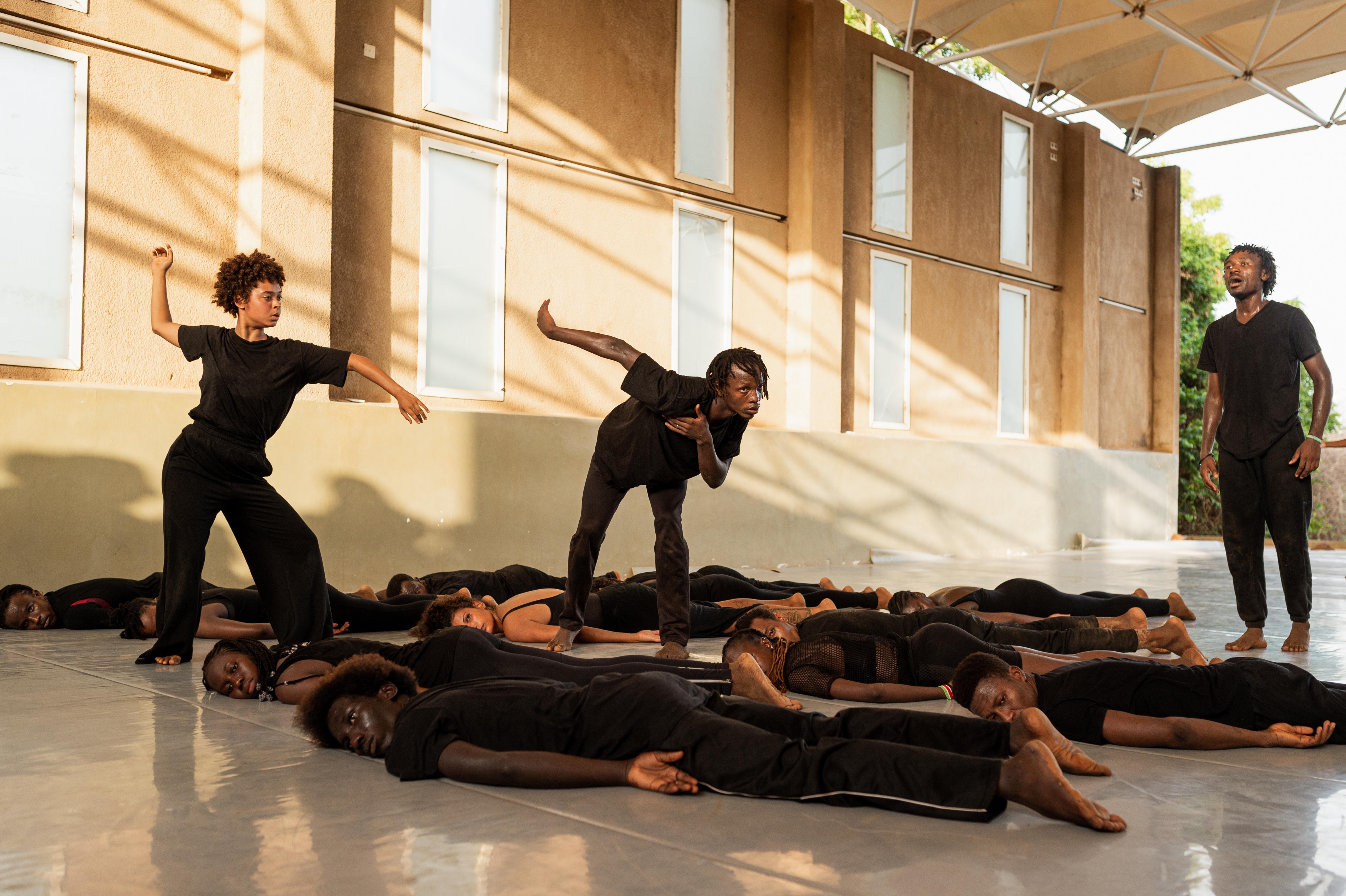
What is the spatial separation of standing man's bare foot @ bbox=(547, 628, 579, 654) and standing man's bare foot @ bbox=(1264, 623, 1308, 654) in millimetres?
3527

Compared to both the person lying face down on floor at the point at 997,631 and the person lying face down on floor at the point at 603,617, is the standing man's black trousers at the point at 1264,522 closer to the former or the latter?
the person lying face down on floor at the point at 997,631

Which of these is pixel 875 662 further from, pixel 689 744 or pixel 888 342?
pixel 888 342

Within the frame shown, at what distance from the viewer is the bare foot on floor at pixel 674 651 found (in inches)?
197

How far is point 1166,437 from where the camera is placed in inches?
729

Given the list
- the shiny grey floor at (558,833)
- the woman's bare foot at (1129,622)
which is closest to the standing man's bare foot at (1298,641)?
the woman's bare foot at (1129,622)

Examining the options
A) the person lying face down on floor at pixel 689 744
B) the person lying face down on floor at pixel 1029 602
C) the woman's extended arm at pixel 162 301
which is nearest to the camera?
the person lying face down on floor at pixel 689 744

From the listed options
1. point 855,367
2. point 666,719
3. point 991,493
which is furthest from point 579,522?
point 991,493

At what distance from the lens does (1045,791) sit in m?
2.51

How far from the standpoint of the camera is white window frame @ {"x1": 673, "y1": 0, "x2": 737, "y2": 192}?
37.9ft

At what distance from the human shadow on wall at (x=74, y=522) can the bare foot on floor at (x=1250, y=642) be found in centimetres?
643

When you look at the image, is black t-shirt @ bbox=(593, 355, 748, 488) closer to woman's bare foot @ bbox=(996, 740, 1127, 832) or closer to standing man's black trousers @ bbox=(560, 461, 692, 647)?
standing man's black trousers @ bbox=(560, 461, 692, 647)

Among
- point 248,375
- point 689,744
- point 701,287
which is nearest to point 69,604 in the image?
point 248,375

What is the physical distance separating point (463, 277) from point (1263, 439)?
649 cm

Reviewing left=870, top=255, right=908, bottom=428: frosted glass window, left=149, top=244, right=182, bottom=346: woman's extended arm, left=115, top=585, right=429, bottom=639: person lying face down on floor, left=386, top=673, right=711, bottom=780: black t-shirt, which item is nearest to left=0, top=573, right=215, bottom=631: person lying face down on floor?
left=115, top=585, right=429, bottom=639: person lying face down on floor
